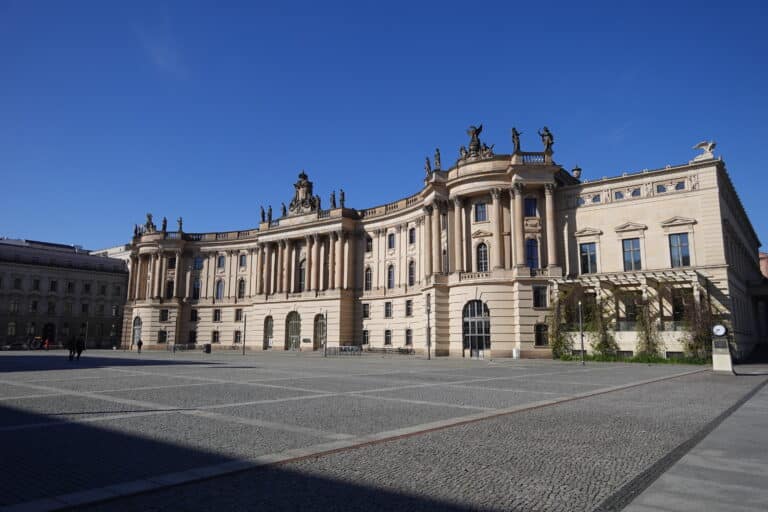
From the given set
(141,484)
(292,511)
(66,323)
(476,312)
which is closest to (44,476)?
(141,484)

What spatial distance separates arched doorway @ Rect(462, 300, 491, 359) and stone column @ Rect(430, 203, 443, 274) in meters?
6.07

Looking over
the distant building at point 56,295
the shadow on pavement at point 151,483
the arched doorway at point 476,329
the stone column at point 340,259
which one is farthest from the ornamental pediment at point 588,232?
the distant building at point 56,295

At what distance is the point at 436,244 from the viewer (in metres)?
54.6

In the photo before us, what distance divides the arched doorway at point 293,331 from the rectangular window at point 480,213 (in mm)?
32168

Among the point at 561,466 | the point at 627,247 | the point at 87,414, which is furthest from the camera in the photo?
the point at 627,247

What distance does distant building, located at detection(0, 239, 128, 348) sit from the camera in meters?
88.2

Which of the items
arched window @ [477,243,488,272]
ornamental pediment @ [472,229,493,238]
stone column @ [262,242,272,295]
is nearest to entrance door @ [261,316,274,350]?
stone column @ [262,242,272,295]

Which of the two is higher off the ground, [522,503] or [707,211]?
[707,211]

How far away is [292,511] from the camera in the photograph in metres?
5.73

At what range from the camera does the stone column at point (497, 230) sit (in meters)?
48.9

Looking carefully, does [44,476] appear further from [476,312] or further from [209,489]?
[476,312]

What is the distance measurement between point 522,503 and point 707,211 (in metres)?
43.2

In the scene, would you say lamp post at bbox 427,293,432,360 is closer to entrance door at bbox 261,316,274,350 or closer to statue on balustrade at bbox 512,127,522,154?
statue on balustrade at bbox 512,127,522,154

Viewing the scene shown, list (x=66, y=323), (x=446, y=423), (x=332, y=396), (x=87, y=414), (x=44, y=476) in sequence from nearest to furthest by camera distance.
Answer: (x=44, y=476) < (x=446, y=423) < (x=87, y=414) < (x=332, y=396) < (x=66, y=323)
